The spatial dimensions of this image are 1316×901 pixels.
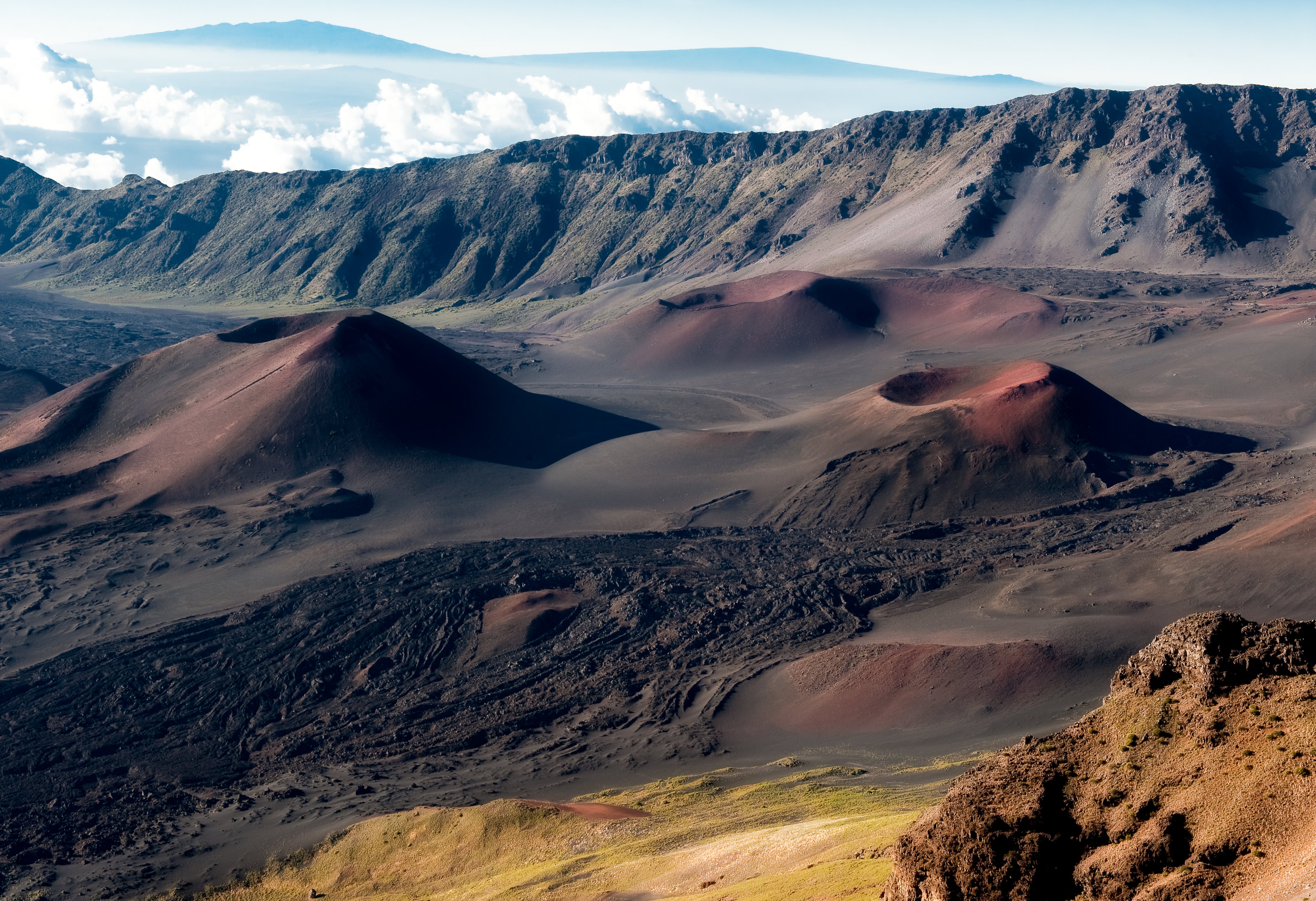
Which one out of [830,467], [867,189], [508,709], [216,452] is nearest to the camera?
[508,709]

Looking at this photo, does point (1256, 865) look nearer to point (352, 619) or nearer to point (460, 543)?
point (352, 619)

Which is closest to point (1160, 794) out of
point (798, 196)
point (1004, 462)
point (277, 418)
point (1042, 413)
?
point (1004, 462)

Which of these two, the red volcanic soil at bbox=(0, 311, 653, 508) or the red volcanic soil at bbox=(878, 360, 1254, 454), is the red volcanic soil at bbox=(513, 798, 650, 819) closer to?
the red volcanic soil at bbox=(878, 360, 1254, 454)

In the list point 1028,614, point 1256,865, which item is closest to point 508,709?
point 1028,614

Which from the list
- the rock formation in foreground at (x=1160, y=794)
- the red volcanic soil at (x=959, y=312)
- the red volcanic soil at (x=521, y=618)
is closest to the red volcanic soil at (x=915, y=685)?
the red volcanic soil at (x=521, y=618)

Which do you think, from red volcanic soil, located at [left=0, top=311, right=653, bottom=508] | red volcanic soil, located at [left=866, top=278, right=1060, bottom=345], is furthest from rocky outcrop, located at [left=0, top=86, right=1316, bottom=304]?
red volcanic soil, located at [left=0, top=311, right=653, bottom=508]

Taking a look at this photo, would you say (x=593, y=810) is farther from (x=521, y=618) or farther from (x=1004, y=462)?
(x=1004, y=462)

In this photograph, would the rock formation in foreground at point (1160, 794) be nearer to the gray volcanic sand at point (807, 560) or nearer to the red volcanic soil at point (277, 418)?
the gray volcanic sand at point (807, 560)

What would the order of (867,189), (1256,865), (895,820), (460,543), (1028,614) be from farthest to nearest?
(867,189)
(460,543)
(1028,614)
(895,820)
(1256,865)
